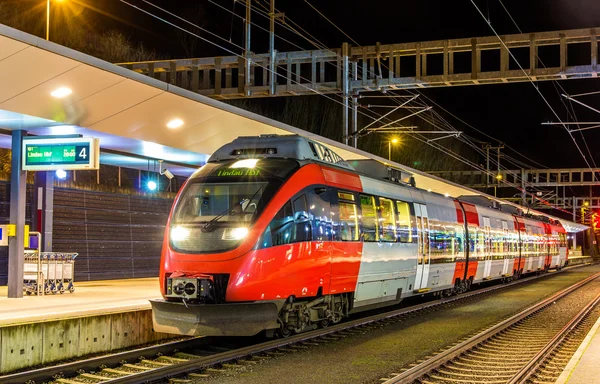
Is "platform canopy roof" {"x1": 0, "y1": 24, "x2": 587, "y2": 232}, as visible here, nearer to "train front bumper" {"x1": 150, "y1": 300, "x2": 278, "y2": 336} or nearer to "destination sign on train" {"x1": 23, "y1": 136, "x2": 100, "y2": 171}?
"destination sign on train" {"x1": 23, "y1": 136, "x2": 100, "y2": 171}

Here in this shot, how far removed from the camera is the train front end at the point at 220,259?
1170 centimetres

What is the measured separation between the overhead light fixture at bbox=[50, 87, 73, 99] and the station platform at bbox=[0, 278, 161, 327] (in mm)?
3906

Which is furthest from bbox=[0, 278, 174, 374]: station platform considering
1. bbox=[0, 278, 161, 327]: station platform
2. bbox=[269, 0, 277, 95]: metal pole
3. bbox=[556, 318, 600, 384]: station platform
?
bbox=[269, 0, 277, 95]: metal pole

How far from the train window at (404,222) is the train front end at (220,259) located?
16.7ft

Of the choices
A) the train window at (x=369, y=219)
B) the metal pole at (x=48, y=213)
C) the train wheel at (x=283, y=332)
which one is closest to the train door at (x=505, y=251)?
the train window at (x=369, y=219)

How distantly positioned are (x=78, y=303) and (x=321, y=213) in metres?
5.38

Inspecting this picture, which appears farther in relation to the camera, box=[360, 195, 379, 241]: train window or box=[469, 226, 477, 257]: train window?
box=[469, 226, 477, 257]: train window

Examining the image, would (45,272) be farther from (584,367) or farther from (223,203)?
(584,367)

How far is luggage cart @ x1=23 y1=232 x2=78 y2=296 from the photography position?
17.4 m

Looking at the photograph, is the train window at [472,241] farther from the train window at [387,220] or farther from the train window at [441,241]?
the train window at [387,220]

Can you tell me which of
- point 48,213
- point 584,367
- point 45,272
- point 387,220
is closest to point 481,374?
point 584,367

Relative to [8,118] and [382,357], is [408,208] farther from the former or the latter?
[8,118]

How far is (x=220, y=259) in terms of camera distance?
11.9 meters

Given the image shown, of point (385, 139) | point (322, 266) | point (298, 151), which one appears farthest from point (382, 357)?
point (385, 139)
